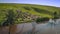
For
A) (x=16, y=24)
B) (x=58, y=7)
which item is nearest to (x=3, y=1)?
(x=16, y=24)

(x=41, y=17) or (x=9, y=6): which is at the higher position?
(x=9, y=6)

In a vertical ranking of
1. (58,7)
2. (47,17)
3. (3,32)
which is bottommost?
(3,32)

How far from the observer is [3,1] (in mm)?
1275

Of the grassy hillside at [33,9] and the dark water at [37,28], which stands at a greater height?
the grassy hillside at [33,9]

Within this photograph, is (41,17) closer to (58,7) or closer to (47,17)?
(47,17)

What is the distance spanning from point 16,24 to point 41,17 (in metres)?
0.28

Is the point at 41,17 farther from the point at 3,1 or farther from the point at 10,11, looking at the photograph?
the point at 3,1

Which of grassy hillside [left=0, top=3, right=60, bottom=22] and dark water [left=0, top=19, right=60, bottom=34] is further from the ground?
grassy hillside [left=0, top=3, right=60, bottom=22]

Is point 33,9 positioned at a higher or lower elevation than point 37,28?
higher

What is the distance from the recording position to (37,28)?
1.26 m

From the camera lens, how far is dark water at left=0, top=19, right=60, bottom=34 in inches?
48.5

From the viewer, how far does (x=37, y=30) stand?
1.25 metres

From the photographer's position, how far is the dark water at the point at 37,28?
1232 millimetres

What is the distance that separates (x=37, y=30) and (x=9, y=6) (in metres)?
0.40
